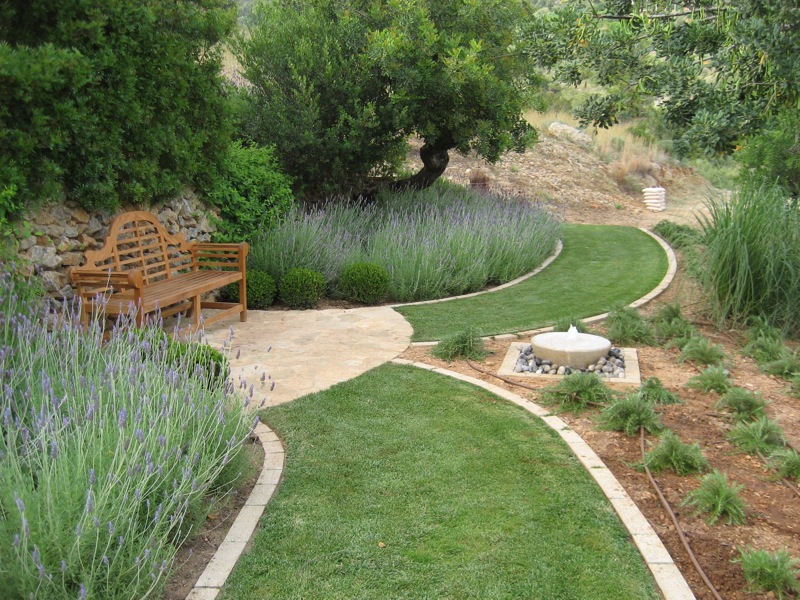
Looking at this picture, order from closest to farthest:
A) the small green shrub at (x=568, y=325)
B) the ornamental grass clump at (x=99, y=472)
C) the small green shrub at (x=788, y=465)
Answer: the ornamental grass clump at (x=99, y=472) → the small green shrub at (x=788, y=465) → the small green shrub at (x=568, y=325)

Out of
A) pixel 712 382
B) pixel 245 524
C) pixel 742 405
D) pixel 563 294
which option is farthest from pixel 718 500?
pixel 563 294

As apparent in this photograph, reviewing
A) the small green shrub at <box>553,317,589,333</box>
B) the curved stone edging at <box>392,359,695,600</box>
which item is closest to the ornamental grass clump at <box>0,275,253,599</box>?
the curved stone edging at <box>392,359,695,600</box>

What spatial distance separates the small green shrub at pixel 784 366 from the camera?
→ 5.92 m

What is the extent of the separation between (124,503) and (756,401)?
417 cm

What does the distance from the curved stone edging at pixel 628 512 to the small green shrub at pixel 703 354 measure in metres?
1.85

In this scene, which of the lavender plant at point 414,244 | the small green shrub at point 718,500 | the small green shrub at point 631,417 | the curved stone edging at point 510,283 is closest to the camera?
the small green shrub at point 718,500

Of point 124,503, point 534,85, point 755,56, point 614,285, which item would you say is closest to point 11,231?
point 124,503

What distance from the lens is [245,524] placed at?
139 inches

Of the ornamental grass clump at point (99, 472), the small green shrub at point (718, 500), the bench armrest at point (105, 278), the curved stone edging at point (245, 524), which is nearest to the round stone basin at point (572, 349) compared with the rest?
the small green shrub at point (718, 500)

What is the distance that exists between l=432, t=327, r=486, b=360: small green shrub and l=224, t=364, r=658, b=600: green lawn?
1237 millimetres

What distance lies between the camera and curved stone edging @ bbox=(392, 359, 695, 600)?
307cm

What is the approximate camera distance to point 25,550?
2.30 m

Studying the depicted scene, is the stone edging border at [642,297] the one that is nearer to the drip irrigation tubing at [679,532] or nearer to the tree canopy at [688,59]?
the tree canopy at [688,59]

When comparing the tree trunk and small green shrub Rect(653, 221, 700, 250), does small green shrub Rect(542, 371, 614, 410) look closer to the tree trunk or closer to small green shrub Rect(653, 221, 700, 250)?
small green shrub Rect(653, 221, 700, 250)
